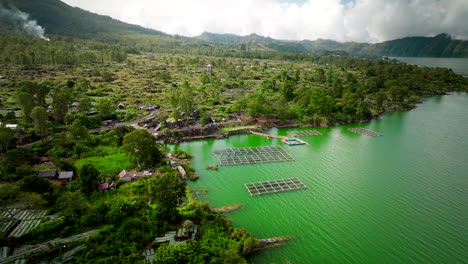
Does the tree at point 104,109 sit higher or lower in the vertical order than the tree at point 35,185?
higher

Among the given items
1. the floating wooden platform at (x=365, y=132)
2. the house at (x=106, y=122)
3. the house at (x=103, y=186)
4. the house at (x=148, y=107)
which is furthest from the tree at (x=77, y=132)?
the floating wooden platform at (x=365, y=132)

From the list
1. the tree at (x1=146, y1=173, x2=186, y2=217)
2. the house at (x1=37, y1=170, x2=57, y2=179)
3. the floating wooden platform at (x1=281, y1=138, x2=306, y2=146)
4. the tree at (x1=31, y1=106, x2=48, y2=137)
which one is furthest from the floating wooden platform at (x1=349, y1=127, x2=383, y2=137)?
the tree at (x1=31, y1=106, x2=48, y2=137)

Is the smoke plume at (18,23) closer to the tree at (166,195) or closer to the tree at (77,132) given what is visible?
the tree at (77,132)

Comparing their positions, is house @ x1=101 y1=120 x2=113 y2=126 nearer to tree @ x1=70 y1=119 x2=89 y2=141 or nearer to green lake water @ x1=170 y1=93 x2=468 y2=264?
tree @ x1=70 y1=119 x2=89 y2=141

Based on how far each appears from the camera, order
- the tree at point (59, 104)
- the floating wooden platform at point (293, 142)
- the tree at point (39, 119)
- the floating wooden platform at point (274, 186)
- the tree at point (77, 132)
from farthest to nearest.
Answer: the tree at point (59, 104) → the floating wooden platform at point (293, 142) → the tree at point (39, 119) → the tree at point (77, 132) → the floating wooden platform at point (274, 186)

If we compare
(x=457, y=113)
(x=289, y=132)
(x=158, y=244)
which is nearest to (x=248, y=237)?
(x=158, y=244)

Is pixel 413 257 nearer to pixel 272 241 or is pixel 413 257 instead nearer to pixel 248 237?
pixel 272 241
